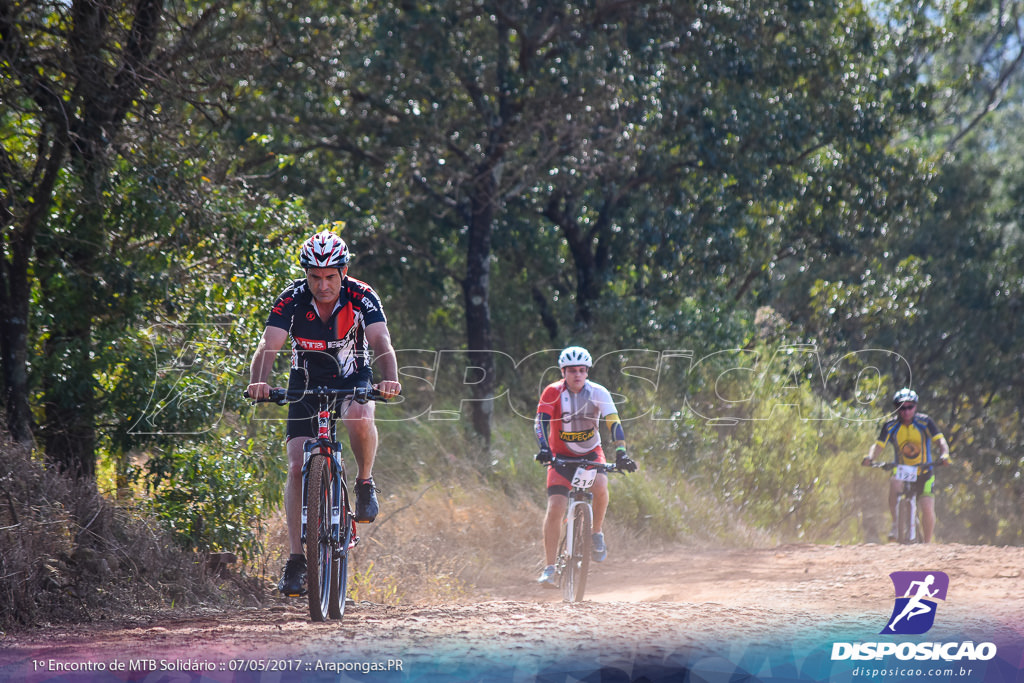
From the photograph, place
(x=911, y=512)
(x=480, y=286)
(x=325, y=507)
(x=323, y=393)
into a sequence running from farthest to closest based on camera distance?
(x=480, y=286) < (x=911, y=512) < (x=325, y=507) < (x=323, y=393)

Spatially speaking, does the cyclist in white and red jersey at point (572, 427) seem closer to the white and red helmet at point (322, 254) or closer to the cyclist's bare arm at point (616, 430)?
the cyclist's bare arm at point (616, 430)

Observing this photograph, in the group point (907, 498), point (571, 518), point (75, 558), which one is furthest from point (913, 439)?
point (75, 558)

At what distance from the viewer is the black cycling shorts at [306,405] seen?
6.62 m

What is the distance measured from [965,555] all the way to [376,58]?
10.3 metres

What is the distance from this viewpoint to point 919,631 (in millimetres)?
7090

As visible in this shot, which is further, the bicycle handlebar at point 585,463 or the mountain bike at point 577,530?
the mountain bike at point 577,530

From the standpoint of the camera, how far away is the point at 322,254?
21.4 feet

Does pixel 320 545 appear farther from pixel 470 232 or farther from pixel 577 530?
pixel 470 232

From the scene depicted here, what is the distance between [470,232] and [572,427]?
848 centimetres

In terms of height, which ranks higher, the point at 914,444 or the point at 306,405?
the point at 306,405

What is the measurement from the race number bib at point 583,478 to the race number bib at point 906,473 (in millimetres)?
7370

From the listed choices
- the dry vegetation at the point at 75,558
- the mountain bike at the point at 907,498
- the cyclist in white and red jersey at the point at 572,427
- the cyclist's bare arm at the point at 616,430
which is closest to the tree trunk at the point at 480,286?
the mountain bike at the point at 907,498

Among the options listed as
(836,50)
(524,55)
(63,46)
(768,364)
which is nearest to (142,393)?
(63,46)

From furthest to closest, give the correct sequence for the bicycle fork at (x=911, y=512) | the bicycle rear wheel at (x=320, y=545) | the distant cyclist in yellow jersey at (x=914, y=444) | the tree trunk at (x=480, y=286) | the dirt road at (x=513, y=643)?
1. the tree trunk at (x=480, y=286)
2. the bicycle fork at (x=911, y=512)
3. the distant cyclist in yellow jersey at (x=914, y=444)
4. the bicycle rear wheel at (x=320, y=545)
5. the dirt road at (x=513, y=643)
